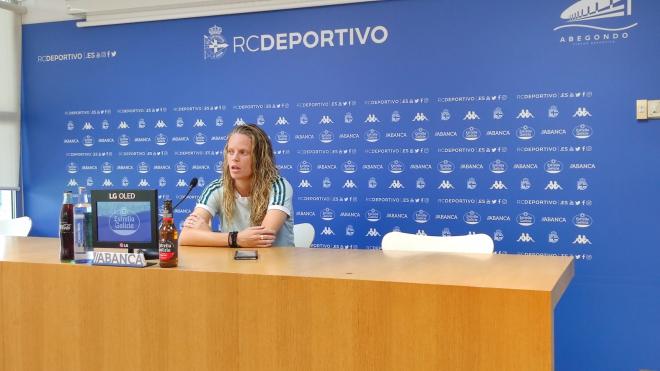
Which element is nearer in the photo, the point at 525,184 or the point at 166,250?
the point at 166,250

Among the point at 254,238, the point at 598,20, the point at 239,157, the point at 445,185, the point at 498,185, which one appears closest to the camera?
the point at 254,238

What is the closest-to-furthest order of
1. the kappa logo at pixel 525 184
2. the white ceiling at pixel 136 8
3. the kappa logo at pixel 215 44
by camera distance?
the kappa logo at pixel 525 184 → the white ceiling at pixel 136 8 → the kappa logo at pixel 215 44

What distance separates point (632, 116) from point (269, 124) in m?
2.20

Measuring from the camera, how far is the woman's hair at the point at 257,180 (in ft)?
9.55

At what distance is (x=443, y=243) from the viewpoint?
105 inches

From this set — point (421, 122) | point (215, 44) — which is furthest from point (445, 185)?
point (215, 44)

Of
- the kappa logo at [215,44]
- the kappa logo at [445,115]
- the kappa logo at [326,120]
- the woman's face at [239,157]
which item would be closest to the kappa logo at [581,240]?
the kappa logo at [445,115]

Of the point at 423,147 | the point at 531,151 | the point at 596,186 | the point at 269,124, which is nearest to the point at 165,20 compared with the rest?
the point at 269,124

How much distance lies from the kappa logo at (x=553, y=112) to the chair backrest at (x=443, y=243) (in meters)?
1.24

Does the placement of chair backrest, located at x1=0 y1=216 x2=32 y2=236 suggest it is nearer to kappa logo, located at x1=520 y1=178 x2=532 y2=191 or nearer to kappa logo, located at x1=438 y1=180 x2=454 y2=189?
kappa logo, located at x1=438 y1=180 x2=454 y2=189

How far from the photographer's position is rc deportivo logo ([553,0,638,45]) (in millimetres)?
3453

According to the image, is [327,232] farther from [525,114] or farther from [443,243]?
[443,243]

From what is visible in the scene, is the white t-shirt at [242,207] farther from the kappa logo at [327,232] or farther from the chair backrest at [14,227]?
the chair backrest at [14,227]

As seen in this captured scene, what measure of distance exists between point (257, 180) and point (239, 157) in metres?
0.14
